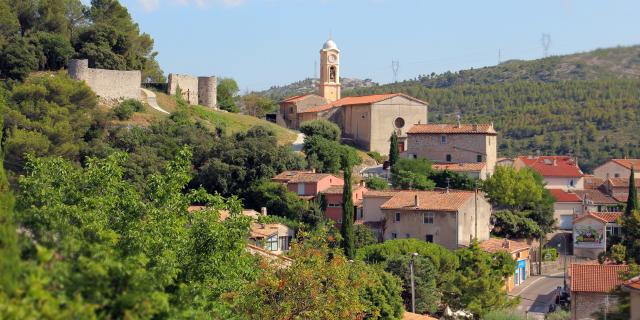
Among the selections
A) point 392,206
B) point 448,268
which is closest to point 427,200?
point 392,206

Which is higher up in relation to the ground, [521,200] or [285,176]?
[285,176]

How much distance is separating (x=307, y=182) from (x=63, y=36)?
22525 mm

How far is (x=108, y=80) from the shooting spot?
2581 inches

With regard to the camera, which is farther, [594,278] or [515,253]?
[515,253]

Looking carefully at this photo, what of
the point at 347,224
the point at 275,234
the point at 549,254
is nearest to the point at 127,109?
the point at 275,234

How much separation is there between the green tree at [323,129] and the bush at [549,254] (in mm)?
17199

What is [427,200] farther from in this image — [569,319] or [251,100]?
[251,100]

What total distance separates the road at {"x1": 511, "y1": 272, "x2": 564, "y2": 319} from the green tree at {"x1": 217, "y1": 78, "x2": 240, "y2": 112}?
34.2 meters

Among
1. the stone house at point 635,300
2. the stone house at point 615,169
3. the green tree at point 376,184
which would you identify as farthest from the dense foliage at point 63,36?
the stone house at point 635,300

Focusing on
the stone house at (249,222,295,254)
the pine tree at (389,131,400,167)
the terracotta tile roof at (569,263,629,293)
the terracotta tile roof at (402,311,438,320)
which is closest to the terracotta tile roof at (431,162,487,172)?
the pine tree at (389,131,400,167)

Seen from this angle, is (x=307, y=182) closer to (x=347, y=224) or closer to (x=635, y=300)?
(x=347, y=224)

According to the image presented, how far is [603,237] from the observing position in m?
55.9

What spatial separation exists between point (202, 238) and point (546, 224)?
135 feet

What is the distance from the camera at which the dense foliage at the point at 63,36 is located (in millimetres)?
63719
